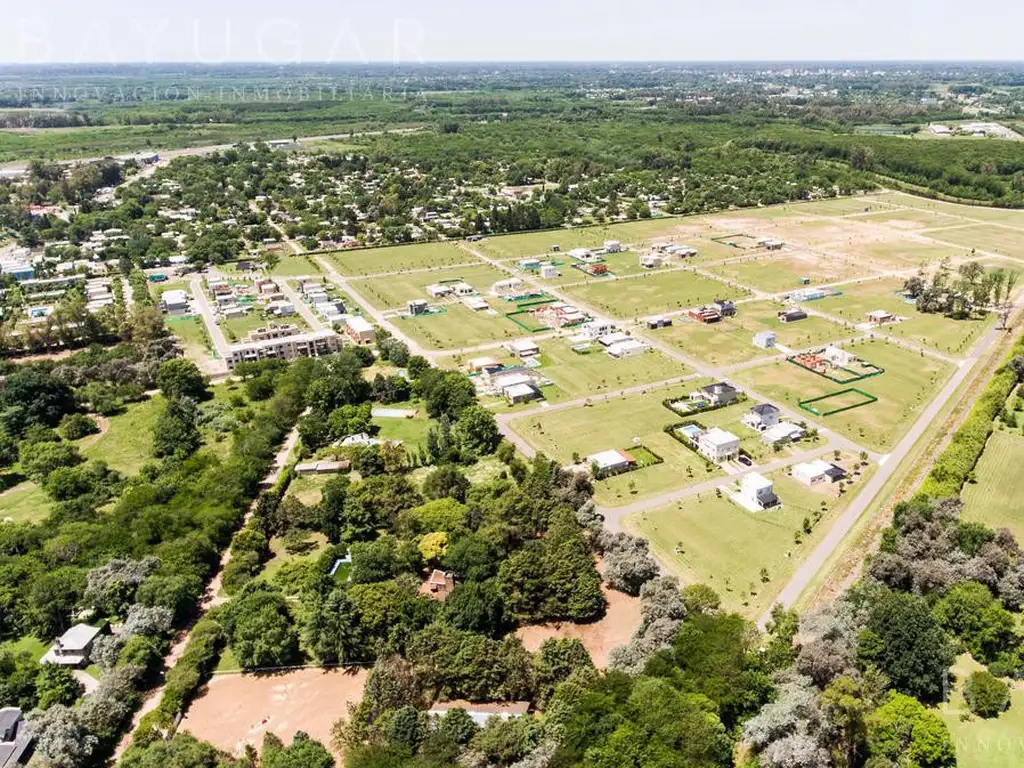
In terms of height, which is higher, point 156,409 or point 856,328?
point 856,328

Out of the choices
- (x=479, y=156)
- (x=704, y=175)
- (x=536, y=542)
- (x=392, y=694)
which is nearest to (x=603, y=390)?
(x=536, y=542)

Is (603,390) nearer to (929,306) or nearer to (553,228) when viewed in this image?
(929,306)

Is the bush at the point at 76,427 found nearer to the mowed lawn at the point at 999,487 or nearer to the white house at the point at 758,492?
the white house at the point at 758,492

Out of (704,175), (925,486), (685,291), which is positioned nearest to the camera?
(925,486)

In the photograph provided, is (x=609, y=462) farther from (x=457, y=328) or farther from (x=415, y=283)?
(x=415, y=283)

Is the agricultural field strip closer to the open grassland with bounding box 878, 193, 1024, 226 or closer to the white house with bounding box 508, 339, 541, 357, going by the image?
the white house with bounding box 508, 339, 541, 357

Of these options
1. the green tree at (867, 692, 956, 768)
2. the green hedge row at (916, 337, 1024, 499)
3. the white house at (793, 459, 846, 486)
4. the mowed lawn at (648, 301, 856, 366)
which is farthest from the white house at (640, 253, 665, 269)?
the green tree at (867, 692, 956, 768)
